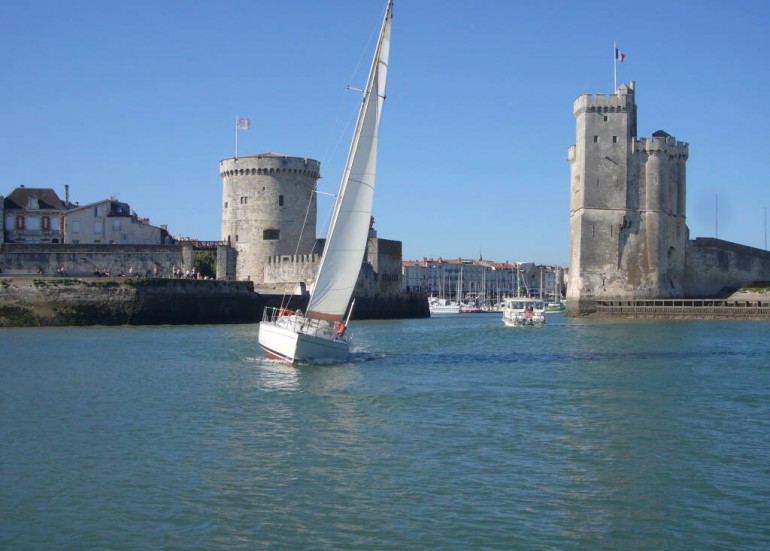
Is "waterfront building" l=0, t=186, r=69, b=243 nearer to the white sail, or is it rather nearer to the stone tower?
the stone tower

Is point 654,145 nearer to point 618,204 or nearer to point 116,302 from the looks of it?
point 618,204

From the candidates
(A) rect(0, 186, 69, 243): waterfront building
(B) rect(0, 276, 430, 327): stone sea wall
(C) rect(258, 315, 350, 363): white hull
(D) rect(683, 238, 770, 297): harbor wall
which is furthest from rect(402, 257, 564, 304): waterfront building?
(C) rect(258, 315, 350, 363): white hull

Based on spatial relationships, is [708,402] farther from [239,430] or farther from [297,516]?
[297,516]

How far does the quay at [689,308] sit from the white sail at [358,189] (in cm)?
3445

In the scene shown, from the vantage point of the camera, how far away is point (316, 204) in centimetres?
6016

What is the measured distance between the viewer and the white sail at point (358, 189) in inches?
832

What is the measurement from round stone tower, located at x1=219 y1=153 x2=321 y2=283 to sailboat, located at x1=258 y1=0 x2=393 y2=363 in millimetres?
34893

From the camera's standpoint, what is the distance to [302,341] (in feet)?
69.9

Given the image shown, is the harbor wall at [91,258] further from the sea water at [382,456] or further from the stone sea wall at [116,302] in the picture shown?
the sea water at [382,456]

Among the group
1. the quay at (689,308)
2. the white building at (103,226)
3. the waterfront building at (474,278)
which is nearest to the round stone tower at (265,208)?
the white building at (103,226)

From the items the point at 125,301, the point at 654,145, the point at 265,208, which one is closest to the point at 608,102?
the point at 654,145

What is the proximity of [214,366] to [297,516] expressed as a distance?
45.7 ft

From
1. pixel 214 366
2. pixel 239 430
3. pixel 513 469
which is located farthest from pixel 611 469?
pixel 214 366

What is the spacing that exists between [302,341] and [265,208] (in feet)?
122
